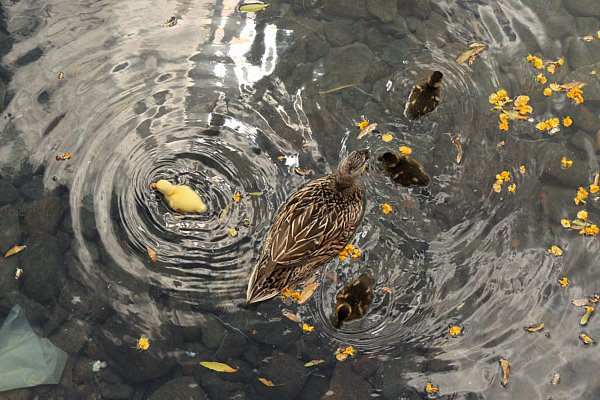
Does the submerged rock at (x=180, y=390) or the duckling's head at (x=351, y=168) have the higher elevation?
the duckling's head at (x=351, y=168)

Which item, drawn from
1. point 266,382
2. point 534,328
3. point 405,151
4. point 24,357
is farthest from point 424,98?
point 24,357

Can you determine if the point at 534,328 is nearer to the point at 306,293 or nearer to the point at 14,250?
the point at 306,293

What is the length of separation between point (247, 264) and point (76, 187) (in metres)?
1.55

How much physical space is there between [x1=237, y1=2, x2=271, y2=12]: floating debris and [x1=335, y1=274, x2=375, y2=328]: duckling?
2.66 metres

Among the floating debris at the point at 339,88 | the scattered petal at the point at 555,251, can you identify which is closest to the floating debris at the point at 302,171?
the floating debris at the point at 339,88

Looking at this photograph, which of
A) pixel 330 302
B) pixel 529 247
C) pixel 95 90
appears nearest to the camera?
pixel 330 302

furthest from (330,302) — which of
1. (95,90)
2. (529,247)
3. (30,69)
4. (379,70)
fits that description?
(30,69)

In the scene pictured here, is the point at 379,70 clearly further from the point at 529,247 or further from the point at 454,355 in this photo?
the point at 454,355

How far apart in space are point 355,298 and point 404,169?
105cm

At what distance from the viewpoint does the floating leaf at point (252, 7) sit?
17.4 ft

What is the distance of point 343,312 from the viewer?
402 centimetres

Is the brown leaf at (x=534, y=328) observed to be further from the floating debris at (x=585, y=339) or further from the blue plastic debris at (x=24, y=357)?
the blue plastic debris at (x=24, y=357)

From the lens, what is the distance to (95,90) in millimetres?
4984

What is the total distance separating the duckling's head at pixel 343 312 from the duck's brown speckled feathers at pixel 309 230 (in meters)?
0.35
